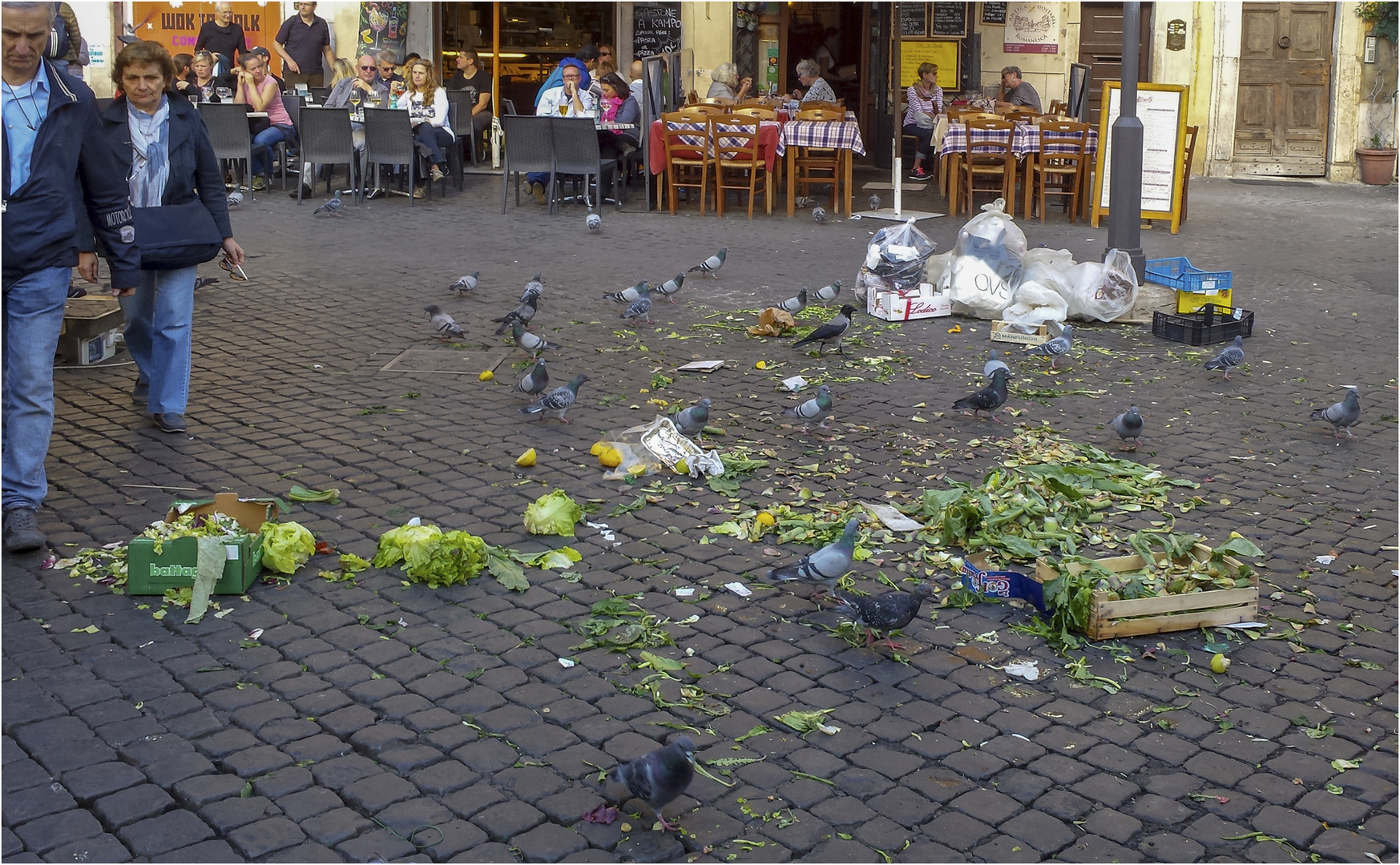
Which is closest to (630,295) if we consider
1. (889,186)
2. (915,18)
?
(889,186)

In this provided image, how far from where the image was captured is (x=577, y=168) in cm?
1482

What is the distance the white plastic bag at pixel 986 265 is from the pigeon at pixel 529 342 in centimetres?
359

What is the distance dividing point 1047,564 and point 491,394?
3.92 meters

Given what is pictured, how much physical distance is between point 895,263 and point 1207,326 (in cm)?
248

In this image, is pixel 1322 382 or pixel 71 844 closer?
pixel 71 844

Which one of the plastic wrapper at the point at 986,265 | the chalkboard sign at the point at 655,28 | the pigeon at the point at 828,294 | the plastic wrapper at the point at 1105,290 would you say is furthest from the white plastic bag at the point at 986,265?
the chalkboard sign at the point at 655,28

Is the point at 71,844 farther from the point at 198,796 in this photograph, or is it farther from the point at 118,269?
the point at 118,269

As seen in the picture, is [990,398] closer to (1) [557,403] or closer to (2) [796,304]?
(1) [557,403]

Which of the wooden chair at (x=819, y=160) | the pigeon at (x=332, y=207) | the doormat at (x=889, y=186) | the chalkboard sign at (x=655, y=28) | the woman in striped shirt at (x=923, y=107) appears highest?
the chalkboard sign at (x=655, y=28)

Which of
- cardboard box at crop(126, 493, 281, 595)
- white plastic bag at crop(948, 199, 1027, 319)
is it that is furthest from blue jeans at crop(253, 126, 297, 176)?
cardboard box at crop(126, 493, 281, 595)

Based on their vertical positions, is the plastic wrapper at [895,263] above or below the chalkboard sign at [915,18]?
below

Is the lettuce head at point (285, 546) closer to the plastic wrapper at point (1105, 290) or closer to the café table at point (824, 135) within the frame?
the plastic wrapper at point (1105, 290)

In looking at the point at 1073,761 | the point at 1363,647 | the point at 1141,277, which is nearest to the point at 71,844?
the point at 1073,761

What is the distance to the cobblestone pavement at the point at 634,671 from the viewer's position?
11.9 feet
